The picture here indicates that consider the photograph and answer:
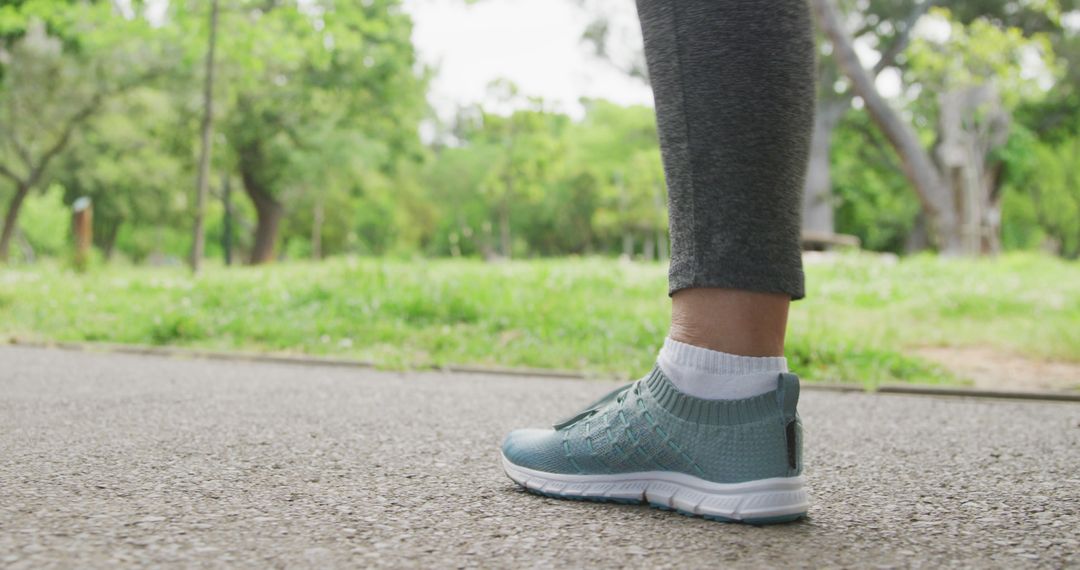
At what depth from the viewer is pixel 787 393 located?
138 cm

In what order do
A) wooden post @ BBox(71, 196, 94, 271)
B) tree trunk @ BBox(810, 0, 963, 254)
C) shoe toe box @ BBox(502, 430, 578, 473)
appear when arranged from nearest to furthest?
shoe toe box @ BBox(502, 430, 578, 473)
wooden post @ BBox(71, 196, 94, 271)
tree trunk @ BBox(810, 0, 963, 254)

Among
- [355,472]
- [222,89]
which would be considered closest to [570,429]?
[355,472]

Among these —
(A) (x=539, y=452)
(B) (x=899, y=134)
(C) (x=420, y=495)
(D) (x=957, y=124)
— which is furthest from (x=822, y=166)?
(C) (x=420, y=495)

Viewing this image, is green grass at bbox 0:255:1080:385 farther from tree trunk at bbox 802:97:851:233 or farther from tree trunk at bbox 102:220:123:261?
tree trunk at bbox 102:220:123:261

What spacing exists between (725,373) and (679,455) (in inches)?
6.0

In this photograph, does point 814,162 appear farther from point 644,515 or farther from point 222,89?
point 644,515

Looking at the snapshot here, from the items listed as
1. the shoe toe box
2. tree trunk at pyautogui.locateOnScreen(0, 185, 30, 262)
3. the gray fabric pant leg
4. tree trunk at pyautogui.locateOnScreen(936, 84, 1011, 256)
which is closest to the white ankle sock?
the gray fabric pant leg

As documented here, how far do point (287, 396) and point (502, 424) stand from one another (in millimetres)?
890

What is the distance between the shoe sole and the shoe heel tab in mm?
102

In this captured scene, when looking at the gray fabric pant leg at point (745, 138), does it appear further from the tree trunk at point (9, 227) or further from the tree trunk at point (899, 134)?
the tree trunk at point (9, 227)

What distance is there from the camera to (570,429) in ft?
5.11

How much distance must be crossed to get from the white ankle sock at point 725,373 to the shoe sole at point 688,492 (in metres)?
0.14

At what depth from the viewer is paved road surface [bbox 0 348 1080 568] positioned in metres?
1.17

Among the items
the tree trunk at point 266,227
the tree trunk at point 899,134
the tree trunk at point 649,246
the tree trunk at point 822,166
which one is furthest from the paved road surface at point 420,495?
the tree trunk at point 649,246
